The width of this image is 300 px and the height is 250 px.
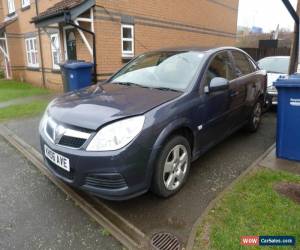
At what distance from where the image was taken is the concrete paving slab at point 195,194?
267 centimetres

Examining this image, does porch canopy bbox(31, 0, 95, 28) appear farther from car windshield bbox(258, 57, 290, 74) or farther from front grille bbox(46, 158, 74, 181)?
front grille bbox(46, 158, 74, 181)

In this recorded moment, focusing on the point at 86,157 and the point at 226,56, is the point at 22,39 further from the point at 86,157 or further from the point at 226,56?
the point at 86,157

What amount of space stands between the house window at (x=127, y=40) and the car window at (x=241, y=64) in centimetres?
601

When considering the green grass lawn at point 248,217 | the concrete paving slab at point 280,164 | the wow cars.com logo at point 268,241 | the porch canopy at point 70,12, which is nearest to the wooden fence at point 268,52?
the porch canopy at point 70,12

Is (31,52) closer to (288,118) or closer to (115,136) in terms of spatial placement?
(115,136)

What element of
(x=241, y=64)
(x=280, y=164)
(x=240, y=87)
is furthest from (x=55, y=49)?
(x=280, y=164)

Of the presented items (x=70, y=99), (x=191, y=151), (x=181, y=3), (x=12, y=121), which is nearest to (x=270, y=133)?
(x=191, y=151)

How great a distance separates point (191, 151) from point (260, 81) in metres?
2.65

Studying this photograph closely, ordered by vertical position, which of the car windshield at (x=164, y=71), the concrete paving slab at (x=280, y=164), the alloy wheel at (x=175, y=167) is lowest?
the concrete paving slab at (x=280, y=164)

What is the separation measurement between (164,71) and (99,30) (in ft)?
20.2

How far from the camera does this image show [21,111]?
290 inches

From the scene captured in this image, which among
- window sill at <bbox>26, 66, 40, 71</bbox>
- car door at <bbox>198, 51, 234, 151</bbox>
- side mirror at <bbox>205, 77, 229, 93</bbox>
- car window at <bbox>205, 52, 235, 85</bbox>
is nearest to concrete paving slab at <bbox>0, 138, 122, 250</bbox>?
car door at <bbox>198, 51, 234, 151</bbox>

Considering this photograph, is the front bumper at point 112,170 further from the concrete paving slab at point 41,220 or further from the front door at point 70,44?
the front door at point 70,44

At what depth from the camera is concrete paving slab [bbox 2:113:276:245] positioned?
105 inches
